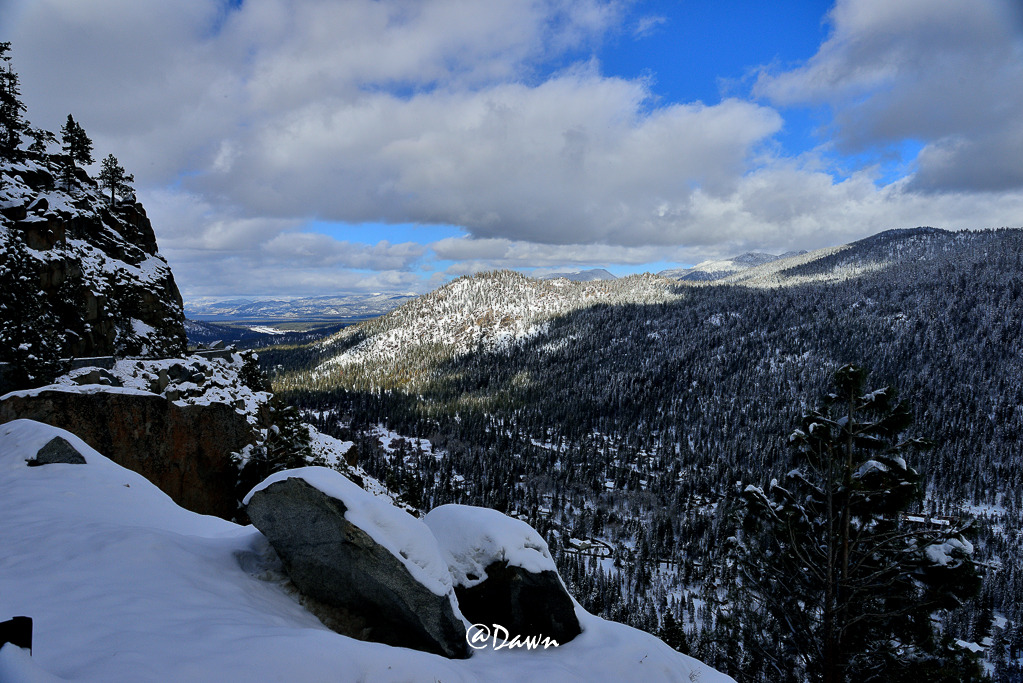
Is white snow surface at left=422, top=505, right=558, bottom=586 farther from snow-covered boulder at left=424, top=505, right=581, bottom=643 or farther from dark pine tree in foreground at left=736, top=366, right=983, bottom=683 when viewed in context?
dark pine tree in foreground at left=736, top=366, right=983, bottom=683

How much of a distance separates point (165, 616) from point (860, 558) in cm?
1734

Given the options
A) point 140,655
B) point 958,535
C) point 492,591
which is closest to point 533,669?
point 492,591

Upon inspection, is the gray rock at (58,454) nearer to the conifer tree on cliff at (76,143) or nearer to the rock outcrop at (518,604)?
the rock outcrop at (518,604)

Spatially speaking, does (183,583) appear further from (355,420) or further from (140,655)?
(355,420)

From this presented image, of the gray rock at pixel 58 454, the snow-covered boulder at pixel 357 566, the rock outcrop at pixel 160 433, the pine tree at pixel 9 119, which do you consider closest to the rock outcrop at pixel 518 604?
the snow-covered boulder at pixel 357 566

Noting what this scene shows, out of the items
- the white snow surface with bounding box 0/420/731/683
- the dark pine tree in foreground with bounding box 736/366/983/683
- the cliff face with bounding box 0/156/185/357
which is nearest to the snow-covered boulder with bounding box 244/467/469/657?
the white snow surface with bounding box 0/420/731/683

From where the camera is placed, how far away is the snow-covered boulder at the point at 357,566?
955cm

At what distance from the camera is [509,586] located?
11266 millimetres

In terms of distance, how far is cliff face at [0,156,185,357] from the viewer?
2966cm

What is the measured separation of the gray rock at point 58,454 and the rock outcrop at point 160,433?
8414 millimetres

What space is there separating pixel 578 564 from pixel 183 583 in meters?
107
